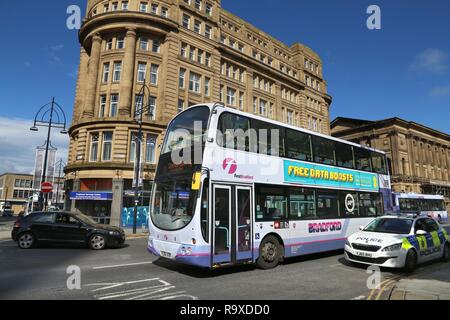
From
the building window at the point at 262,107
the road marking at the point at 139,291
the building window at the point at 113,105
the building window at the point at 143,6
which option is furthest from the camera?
the building window at the point at 262,107

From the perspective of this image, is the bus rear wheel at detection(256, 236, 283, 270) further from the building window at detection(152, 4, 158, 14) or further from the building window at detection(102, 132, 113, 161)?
the building window at detection(152, 4, 158, 14)

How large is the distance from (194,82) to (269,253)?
2717 cm

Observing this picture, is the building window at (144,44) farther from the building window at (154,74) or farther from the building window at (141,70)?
the building window at (154,74)

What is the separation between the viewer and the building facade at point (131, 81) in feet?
91.4

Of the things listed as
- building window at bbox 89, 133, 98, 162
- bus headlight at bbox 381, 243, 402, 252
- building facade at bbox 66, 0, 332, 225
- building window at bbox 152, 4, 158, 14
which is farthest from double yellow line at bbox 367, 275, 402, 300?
building window at bbox 152, 4, 158, 14

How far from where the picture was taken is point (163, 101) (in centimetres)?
2998

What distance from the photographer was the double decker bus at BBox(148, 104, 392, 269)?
308 inches

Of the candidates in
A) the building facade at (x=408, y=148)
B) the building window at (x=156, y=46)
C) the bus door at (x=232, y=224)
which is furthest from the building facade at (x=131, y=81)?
the building facade at (x=408, y=148)

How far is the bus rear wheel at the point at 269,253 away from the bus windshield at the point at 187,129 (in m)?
3.65

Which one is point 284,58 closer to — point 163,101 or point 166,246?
point 163,101

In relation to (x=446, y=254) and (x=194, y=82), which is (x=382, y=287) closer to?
(x=446, y=254)
